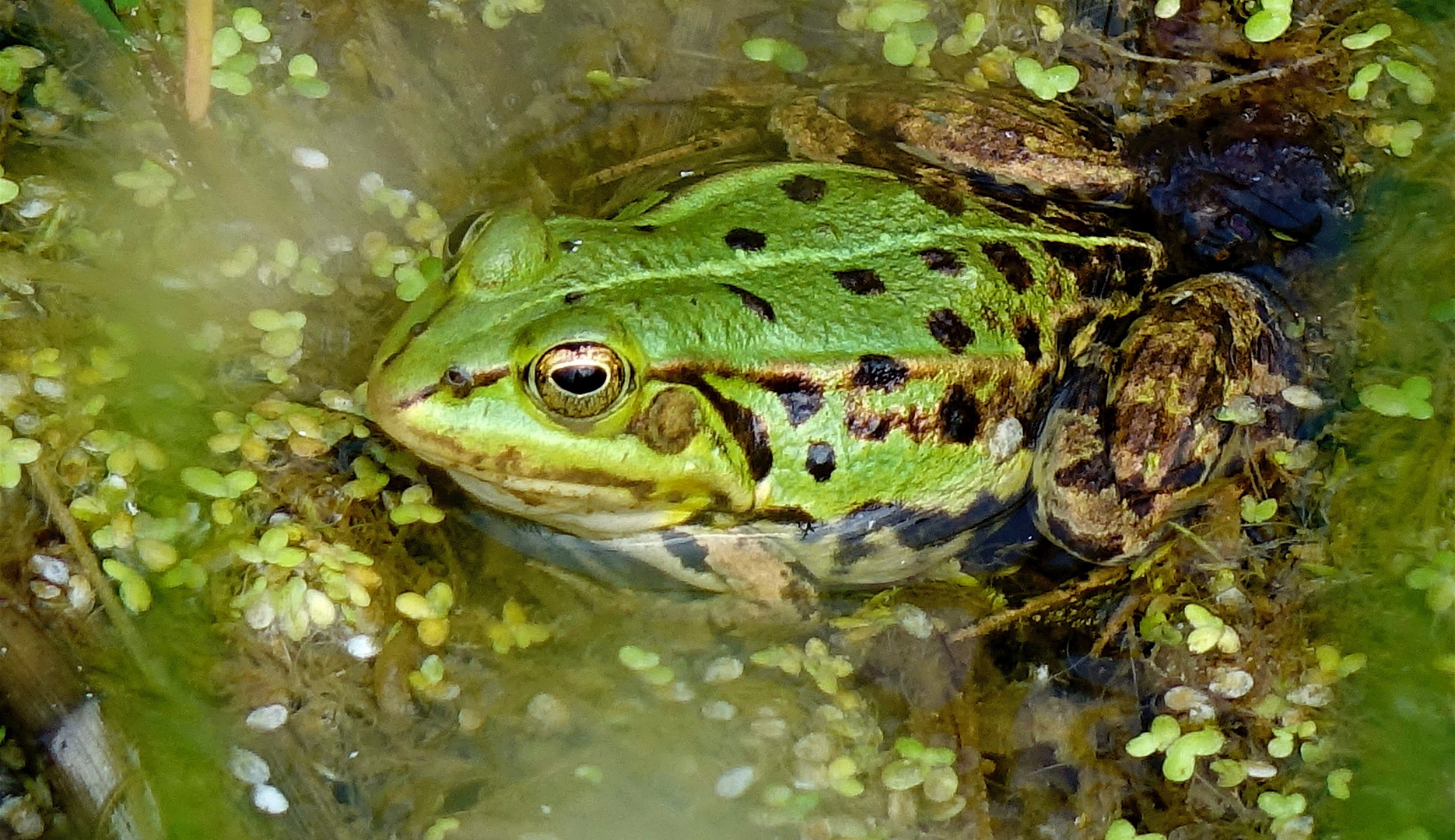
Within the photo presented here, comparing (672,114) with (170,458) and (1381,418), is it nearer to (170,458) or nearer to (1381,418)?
(170,458)

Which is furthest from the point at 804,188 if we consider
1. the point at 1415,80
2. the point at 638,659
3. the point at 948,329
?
the point at 1415,80

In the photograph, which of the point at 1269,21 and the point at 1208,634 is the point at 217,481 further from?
the point at 1269,21

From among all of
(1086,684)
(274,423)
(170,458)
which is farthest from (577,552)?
(1086,684)

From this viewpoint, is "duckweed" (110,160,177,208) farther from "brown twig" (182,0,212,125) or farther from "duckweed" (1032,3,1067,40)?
"duckweed" (1032,3,1067,40)

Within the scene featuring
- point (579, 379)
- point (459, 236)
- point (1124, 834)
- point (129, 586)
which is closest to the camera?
point (579, 379)

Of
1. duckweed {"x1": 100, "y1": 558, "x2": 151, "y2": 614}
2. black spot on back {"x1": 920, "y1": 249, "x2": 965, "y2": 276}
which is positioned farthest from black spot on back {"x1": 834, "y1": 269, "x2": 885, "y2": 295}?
duckweed {"x1": 100, "y1": 558, "x2": 151, "y2": 614}

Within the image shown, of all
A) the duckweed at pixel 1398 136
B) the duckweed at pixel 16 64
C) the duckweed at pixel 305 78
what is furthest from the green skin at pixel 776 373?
the duckweed at pixel 16 64
